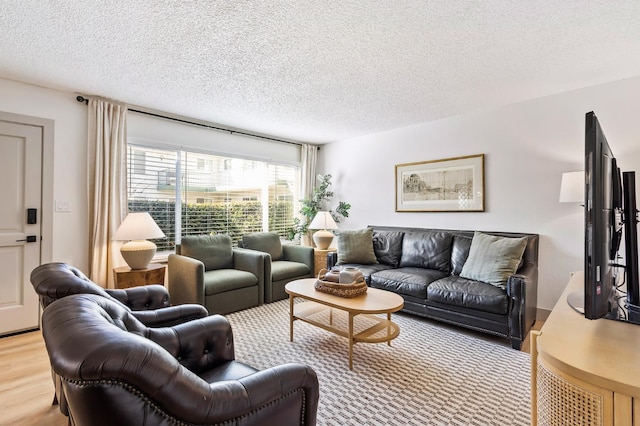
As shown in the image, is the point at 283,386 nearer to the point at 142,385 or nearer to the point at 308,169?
the point at 142,385

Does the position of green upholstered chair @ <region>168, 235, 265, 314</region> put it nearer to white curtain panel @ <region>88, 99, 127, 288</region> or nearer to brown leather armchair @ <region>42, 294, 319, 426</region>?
white curtain panel @ <region>88, 99, 127, 288</region>

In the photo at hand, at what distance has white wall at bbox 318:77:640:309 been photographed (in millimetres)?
3000

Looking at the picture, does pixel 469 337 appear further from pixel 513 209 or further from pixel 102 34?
pixel 102 34

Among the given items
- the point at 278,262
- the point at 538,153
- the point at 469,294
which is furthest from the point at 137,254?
the point at 538,153

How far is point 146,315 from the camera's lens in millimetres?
1798

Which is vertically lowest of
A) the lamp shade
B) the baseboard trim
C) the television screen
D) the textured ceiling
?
the baseboard trim

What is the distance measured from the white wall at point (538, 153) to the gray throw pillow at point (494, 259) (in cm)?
52

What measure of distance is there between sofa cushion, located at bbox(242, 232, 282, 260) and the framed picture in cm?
188

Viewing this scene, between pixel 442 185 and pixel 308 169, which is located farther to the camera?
pixel 308 169

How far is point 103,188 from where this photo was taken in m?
3.42

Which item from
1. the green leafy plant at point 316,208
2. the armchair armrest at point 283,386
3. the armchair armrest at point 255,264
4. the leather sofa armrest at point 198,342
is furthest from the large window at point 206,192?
the armchair armrest at point 283,386

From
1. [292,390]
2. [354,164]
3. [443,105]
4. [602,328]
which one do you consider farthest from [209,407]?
[354,164]

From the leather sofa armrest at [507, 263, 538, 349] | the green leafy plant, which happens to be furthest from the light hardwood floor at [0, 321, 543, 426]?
the green leafy plant

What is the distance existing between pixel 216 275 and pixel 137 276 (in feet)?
2.62
